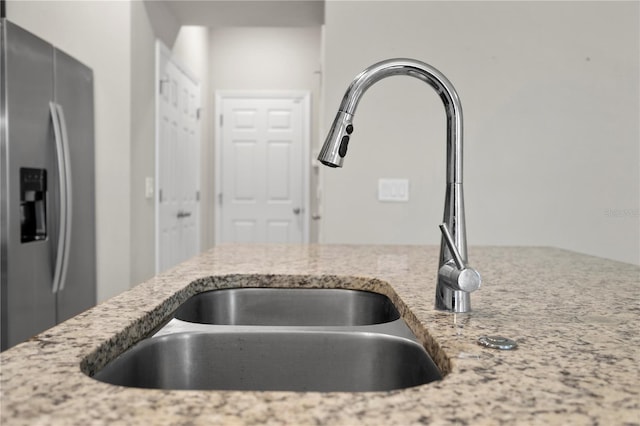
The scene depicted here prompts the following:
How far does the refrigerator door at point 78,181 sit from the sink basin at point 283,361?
197 cm

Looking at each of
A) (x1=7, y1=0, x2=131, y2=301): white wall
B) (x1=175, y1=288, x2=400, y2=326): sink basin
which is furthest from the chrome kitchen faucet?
(x1=7, y1=0, x2=131, y2=301): white wall

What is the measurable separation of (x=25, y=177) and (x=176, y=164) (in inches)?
79.7

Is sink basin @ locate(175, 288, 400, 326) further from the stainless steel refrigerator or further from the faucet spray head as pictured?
the stainless steel refrigerator

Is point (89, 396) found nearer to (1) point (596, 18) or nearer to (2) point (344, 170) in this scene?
(2) point (344, 170)

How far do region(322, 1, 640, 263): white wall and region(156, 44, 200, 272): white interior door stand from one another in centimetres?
132

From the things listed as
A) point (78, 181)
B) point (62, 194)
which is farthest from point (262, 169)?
point (62, 194)

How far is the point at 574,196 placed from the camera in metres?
3.19

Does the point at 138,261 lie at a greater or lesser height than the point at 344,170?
lesser

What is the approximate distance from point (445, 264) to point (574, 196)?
2.61 meters

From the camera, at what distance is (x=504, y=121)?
317 centimetres

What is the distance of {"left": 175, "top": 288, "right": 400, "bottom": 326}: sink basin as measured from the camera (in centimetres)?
134

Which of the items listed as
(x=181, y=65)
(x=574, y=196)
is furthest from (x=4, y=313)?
(x=574, y=196)

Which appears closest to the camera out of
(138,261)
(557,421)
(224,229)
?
(557,421)

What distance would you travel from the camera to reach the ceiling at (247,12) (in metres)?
3.63
